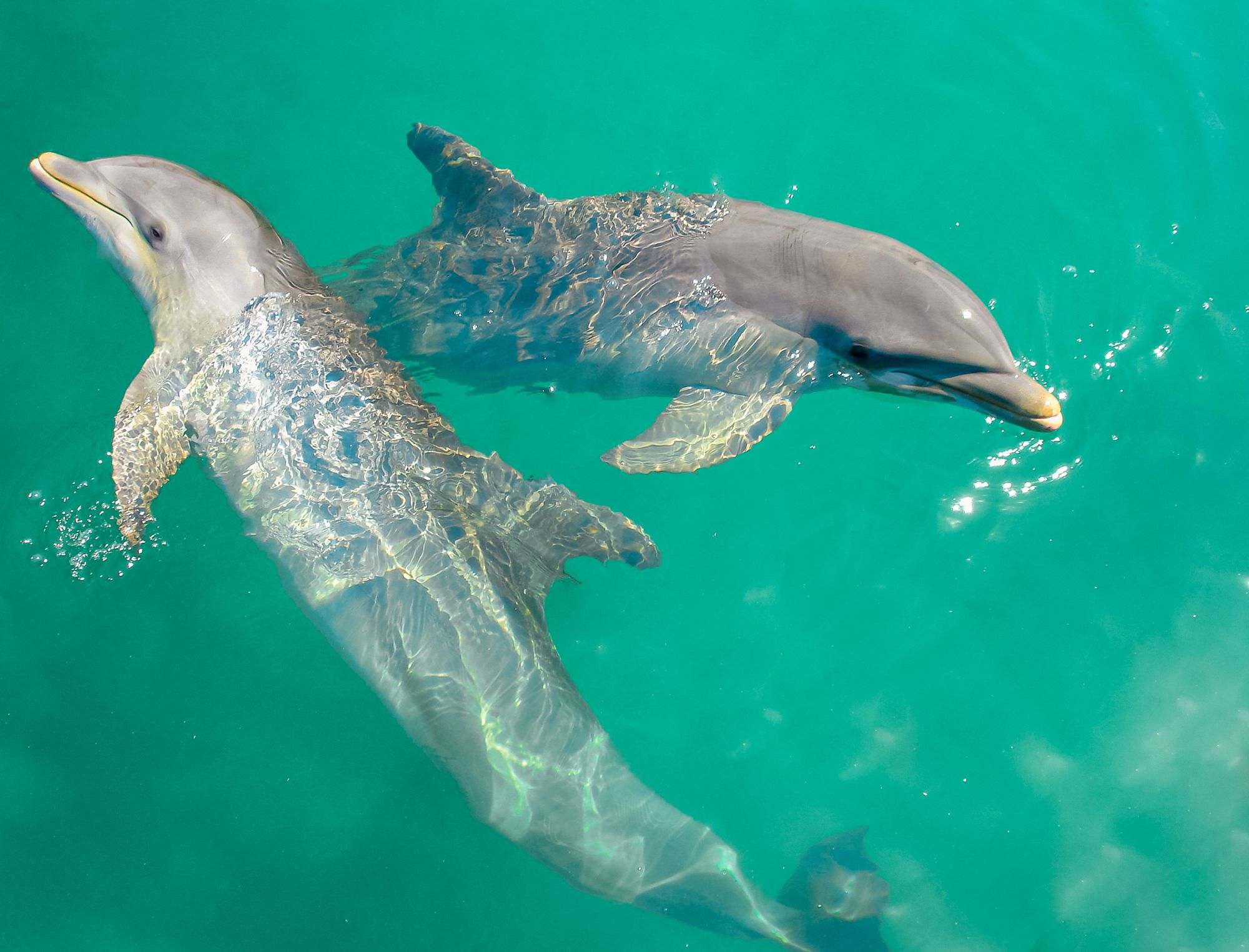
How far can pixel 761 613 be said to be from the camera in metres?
5.95

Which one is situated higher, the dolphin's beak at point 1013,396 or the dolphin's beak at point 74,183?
the dolphin's beak at point 1013,396

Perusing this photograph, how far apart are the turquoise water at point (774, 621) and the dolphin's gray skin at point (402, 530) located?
607 millimetres

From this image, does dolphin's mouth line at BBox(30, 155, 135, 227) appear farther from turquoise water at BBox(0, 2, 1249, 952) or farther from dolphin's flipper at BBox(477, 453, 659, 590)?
dolphin's flipper at BBox(477, 453, 659, 590)

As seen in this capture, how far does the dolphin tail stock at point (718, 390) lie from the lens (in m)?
5.40

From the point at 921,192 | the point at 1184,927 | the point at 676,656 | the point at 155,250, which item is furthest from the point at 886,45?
the point at 1184,927

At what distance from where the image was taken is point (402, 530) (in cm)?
503

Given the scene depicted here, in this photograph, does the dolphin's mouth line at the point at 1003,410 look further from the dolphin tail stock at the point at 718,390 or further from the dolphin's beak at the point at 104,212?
the dolphin's beak at the point at 104,212

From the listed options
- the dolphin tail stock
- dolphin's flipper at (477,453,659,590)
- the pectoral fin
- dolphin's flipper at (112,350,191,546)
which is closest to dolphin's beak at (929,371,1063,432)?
the dolphin tail stock

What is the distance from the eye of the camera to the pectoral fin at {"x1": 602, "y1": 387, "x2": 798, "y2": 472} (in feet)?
18.0

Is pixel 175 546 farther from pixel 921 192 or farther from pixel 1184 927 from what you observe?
pixel 1184 927

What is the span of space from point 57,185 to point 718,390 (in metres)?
4.32

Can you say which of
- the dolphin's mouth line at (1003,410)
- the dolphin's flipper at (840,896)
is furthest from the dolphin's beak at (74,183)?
the dolphin's flipper at (840,896)

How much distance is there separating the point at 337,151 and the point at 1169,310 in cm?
710

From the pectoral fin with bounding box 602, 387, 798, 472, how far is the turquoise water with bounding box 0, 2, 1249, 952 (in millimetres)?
760
